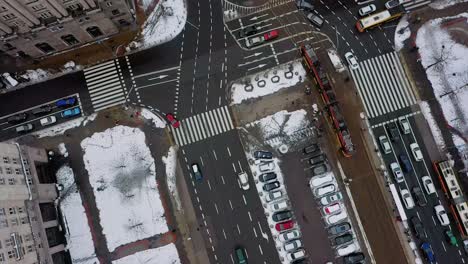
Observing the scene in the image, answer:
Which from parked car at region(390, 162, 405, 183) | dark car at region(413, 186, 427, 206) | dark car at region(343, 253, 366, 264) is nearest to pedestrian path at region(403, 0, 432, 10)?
parked car at region(390, 162, 405, 183)

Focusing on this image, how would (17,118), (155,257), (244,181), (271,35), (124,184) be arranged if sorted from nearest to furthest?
1. (155,257)
2. (244,181)
3. (124,184)
4. (17,118)
5. (271,35)

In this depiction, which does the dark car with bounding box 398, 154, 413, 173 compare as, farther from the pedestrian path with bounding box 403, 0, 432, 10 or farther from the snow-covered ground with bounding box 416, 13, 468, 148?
the pedestrian path with bounding box 403, 0, 432, 10

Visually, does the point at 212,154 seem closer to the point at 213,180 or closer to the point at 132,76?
the point at 213,180

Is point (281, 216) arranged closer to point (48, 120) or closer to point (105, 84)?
point (105, 84)

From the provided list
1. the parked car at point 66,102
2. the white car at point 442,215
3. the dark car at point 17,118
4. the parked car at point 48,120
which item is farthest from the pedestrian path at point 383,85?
the dark car at point 17,118

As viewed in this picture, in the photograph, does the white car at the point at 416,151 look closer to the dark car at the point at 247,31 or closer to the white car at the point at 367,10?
the white car at the point at 367,10

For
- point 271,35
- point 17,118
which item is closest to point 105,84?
point 17,118
